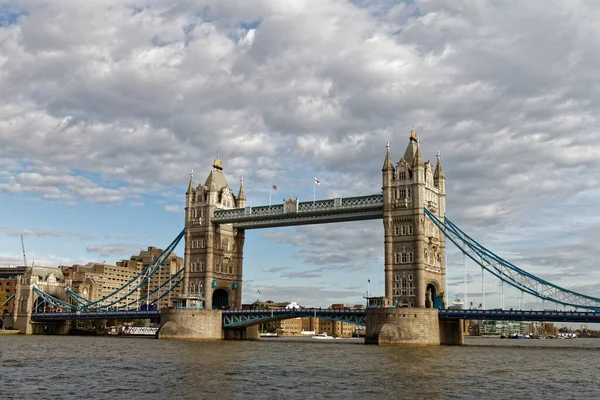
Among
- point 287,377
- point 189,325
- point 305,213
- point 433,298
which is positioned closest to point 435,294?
point 433,298

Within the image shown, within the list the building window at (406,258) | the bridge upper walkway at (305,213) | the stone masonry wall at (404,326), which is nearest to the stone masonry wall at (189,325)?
the bridge upper walkway at (305,213)

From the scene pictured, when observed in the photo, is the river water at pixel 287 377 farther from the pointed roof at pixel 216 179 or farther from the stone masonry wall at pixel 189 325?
the pointed roof at pixel 216 179

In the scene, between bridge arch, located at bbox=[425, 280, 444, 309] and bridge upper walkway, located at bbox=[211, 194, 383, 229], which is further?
bridge upper walkway, located at bbox=[211, 194, 383, 229]

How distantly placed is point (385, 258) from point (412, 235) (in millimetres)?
5707

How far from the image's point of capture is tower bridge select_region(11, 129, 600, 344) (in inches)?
3777

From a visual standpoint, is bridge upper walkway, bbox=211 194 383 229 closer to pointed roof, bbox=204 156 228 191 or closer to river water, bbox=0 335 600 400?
pointed roof, bbox=204 156 228 191

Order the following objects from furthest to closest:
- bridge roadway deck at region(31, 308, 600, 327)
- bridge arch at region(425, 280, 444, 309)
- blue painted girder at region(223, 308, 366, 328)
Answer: blue painted girder at region(223, 308, 366, 328) < bridge arch at region(425, 280, 444, 309) < bridge roadway deck at region(31, 308, 600, 327)

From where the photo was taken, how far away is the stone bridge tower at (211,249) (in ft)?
415

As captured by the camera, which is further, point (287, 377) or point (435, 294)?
point (435, 294)

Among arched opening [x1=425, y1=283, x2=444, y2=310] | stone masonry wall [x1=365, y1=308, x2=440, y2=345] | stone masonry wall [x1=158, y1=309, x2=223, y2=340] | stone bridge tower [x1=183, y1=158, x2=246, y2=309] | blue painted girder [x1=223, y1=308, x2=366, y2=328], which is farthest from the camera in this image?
stone bridge tower [x1=183, y1=158, x2=246, y2=309]

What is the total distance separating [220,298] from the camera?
132 metres

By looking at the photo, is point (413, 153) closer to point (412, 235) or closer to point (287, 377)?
point (412, 235)

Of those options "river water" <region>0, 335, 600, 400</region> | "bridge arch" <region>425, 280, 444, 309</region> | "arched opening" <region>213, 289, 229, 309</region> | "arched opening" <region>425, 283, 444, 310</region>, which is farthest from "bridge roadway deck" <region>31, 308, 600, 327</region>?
"river water" <region>0, 335, 600, 400</region>

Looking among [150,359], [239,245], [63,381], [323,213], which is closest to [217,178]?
[239,245]
